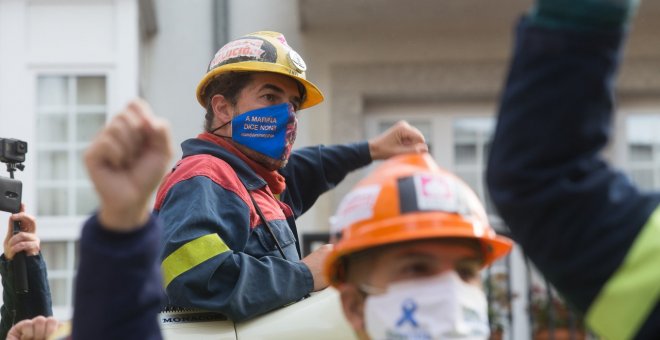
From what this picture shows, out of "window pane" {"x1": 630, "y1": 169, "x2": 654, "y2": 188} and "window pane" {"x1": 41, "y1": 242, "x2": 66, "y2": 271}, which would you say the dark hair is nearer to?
"window pane" {"x1": 41, "y1": 242, "x2": 66, "y2": 271}

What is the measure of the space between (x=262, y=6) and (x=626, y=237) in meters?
7.35

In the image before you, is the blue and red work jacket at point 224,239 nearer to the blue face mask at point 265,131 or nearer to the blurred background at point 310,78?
the blue face mask at point 265,131

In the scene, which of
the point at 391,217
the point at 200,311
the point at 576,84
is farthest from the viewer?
the point at 200,311

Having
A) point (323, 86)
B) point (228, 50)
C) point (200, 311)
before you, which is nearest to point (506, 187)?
point (200, 311)

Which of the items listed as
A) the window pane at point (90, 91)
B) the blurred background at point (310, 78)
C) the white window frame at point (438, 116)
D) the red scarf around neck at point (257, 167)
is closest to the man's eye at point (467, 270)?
the red scarf around neck at point (257, 167)

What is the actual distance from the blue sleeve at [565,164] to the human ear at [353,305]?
382 millimetres

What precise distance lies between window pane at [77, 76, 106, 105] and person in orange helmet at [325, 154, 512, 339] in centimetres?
640

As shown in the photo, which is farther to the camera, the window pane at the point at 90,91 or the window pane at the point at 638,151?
the window pane at the point at 638,151

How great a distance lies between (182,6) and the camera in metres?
9.14

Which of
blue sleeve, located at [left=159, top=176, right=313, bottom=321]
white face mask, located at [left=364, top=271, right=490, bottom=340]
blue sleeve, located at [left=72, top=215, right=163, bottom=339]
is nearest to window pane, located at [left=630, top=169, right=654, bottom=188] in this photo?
blue sleeve, located at [left=159, top=176, right=313, bottom=321]

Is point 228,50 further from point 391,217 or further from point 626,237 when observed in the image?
point 626,237

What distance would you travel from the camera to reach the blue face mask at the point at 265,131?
12.8ft

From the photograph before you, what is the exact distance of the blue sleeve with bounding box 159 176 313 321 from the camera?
338 centimetres

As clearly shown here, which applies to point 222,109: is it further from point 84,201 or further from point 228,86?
point 84,201
